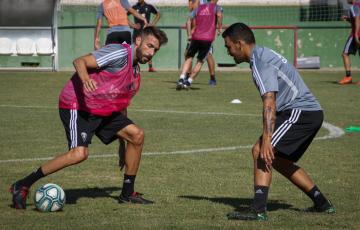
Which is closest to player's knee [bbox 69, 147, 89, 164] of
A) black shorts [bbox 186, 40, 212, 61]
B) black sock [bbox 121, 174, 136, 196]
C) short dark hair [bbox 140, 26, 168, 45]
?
black sock [bbox 121, 174, 136, 196]

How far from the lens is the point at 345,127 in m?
13.9

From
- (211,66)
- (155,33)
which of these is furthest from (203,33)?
(155,33)

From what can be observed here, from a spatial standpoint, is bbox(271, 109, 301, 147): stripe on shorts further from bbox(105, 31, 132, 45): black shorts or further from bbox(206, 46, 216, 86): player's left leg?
bbox(206, 46, 216, 86): player's left leg

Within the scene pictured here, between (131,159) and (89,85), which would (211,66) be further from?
(89,85)

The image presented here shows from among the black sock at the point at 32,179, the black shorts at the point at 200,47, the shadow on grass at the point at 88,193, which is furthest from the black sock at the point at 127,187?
the black shorts at the point at 200,47

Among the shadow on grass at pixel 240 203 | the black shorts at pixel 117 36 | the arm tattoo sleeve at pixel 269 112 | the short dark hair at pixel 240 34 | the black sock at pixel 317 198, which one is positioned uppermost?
the short dark hair at pixel 240 34

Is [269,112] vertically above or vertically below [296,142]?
above

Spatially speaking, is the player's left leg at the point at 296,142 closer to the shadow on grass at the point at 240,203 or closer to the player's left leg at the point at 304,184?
the player's left leg at the point at 304,184

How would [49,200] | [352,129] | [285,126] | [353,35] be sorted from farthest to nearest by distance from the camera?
1. [353,35]
2. [352,129]
3. [49,200]
4. [285,126]

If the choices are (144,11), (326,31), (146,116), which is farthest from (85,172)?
(326,31)

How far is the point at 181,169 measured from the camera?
32.7ft

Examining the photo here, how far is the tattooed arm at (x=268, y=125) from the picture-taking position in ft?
23.0

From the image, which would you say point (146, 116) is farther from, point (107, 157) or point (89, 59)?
point (89, 59)

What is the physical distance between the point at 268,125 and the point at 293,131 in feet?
1.35
